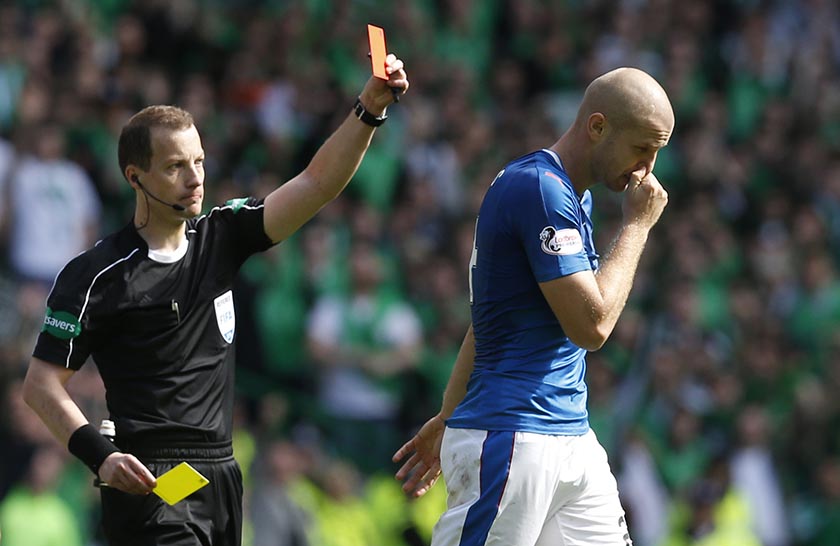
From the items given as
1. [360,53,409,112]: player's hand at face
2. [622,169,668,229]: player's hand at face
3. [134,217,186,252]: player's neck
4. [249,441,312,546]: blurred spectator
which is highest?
[360,53,409,112]: player's hand at face

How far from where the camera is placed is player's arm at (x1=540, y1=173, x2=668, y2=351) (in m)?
4.83

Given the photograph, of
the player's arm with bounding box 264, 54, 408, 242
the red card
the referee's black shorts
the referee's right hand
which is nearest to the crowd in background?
the referee's black shorts

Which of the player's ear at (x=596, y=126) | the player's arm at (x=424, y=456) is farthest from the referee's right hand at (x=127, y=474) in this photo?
the player's ear at (x=596, y=126)

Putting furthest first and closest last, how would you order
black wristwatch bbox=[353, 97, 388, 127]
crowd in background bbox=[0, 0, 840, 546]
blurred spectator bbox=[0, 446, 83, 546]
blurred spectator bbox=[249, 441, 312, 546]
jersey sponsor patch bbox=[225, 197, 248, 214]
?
crowd in background bbox=[0, 0, 840, 546]
blurred spectator bbox=[249, 441, 312, 546]
blurred spectator bbox=[0, 446, 83, 546]
jersey sponsor patch bbox=[225, 197, 248, 214]
black wristwatch bbox=[353, 97, 388, 127]

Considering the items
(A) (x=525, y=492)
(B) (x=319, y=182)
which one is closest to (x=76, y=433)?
(B) (x=319, y=182)

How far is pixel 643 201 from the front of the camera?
5.05 metres

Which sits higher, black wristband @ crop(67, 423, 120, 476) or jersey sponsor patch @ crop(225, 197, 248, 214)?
jersey sponsor patch @ crop(225, 197, 248, 214)

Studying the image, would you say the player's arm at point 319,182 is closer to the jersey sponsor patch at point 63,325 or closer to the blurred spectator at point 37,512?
the jersey sponsor patch at point 63,325

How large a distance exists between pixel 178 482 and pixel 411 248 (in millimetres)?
7646

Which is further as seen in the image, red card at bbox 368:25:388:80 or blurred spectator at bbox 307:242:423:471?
blurred spectator at bbox 307:242:423:471

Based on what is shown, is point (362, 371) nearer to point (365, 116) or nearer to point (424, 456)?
point (424, 456)

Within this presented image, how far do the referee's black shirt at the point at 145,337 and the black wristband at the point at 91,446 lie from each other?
217 mm

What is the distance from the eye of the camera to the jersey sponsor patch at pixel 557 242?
4863 mm

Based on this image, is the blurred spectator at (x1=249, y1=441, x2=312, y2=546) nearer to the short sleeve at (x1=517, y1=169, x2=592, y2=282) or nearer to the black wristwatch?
the black wristwatch
